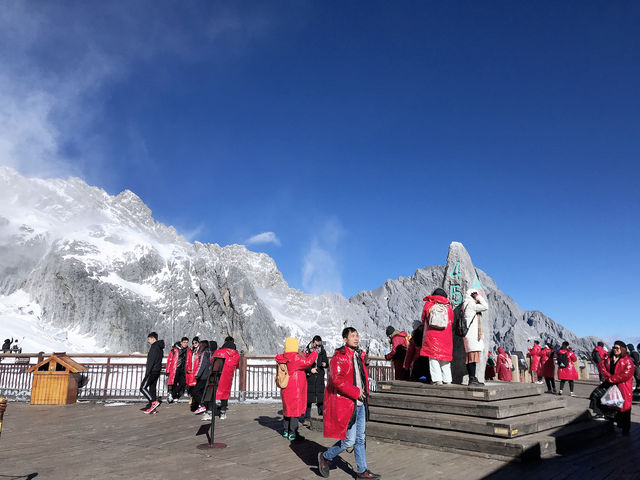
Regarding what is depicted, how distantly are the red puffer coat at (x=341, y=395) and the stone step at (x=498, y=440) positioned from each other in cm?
220

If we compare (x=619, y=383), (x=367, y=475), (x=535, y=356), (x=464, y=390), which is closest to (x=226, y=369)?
(x=464, y=390)

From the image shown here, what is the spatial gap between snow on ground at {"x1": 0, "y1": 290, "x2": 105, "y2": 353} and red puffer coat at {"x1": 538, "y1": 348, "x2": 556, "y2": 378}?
106 feet

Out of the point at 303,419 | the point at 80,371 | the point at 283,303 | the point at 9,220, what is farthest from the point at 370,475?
the point at 283,303

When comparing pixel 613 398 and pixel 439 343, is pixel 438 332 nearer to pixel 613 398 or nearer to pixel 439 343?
pixel 439 343

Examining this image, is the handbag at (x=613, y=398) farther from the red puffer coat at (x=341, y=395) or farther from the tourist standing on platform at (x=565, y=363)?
the tourist standing on platform at (x=565, y=363)

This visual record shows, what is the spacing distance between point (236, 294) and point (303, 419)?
236 ft

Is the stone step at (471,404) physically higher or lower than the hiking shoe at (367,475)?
higher

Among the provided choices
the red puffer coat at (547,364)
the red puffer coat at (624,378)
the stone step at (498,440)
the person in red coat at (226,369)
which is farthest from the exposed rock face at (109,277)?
the person in red coat at (226,369)

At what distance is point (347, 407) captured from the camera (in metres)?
5.03

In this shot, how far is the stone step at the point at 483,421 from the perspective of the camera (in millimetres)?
6316

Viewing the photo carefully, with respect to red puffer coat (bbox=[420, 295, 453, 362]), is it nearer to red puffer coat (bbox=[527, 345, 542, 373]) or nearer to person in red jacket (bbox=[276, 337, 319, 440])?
person in red jacket (bbox=[276, 337, 319, 440])

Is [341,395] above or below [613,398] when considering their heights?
above

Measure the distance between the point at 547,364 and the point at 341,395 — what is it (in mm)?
15591

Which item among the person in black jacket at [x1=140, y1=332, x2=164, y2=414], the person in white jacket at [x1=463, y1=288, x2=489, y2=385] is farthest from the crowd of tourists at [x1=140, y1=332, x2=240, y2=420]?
the person in white jacket at [x1=463, y1=288, x2=489, y2=385]
